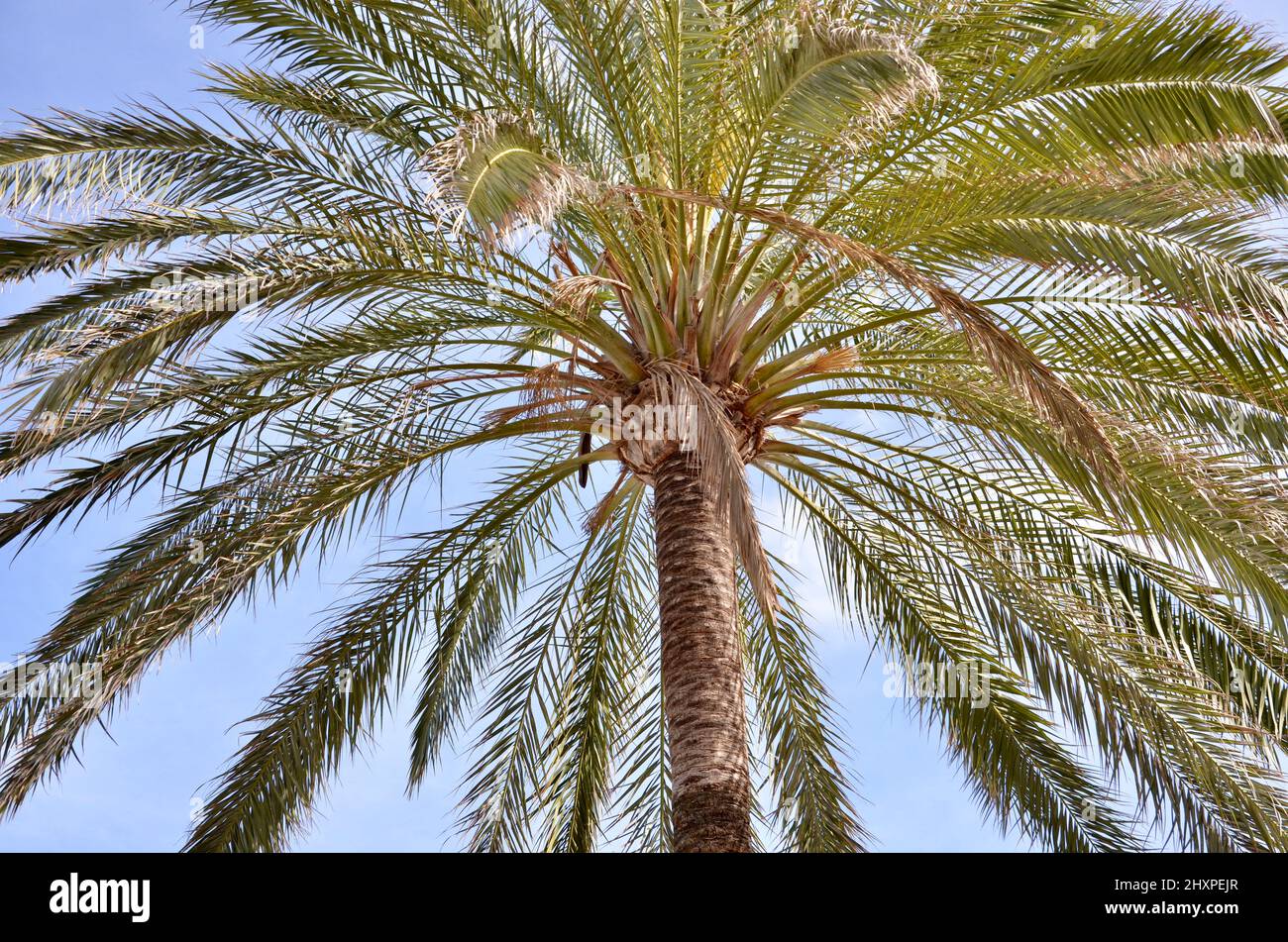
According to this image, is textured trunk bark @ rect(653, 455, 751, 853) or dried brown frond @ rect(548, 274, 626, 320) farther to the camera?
textured trunk bark @ rect(653, 455, 751, 853)

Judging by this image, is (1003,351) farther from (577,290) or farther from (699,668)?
(699,668)

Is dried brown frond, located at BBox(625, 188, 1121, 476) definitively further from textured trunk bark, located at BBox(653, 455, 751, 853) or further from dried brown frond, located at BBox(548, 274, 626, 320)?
textured trunk bark, located at BBox(653, 455, 751, 853)

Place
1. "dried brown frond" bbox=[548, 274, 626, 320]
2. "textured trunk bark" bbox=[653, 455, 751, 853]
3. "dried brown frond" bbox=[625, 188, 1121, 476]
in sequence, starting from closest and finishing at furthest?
"dried brown frond" bbox=[625, 188, 1121, 476] → "dried brown frond" bbox=[548, 274, 626, 320] → "textured trunk bark" bbox=[653, 455, 751, 853]

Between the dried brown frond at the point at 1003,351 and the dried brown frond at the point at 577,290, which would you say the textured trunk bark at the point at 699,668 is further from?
the dried brown frond at the point at 1003,351

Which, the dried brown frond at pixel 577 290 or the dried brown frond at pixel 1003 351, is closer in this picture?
the dried brown frond at pixel 1003 351

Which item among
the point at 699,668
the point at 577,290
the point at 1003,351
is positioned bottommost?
the point at 699,668

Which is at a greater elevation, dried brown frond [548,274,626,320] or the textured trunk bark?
dried brown frond [548,274,626,320]

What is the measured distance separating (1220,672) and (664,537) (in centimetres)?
373

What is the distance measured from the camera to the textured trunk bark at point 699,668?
22.6ft

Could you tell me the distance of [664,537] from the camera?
26.0 feet

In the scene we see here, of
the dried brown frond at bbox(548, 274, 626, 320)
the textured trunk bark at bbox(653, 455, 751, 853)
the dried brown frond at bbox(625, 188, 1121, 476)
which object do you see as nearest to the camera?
the dried brown frond at bbox(625, 188, 1121, 476)

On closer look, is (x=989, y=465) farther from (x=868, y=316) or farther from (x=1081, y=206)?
(x=1081, y=206)

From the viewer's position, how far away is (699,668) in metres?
7.38

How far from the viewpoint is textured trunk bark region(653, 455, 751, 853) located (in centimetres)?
688
